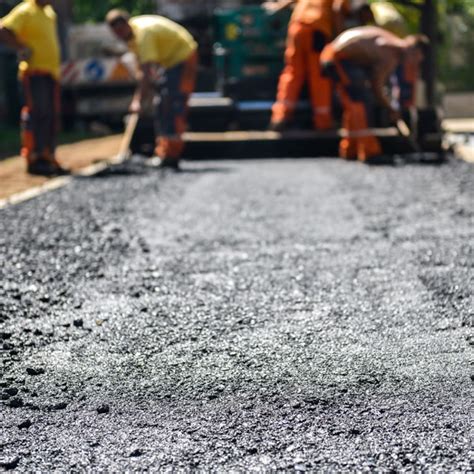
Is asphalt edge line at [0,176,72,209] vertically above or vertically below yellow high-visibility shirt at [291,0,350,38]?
below

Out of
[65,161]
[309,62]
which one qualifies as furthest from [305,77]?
[65,161]

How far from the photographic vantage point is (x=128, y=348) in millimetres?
3189

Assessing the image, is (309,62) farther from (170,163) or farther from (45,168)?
(45,168)

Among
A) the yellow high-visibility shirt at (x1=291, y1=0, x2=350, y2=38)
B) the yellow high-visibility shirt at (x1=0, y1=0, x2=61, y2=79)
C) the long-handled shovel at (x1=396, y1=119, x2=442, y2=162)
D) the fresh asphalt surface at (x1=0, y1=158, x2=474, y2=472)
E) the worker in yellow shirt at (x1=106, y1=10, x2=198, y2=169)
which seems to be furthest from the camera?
the yellow high-visibility shirt at (x1=291, y1=0, x2=350, y2=38)

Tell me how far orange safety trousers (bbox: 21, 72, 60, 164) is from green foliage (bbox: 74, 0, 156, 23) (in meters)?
14.1

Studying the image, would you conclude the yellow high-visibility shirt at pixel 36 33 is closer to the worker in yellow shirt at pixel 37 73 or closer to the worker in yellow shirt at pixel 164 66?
the worker in yellow shirt at pixel 37 73

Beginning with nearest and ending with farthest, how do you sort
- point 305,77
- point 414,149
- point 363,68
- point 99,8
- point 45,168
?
1. point 45,168
2. point 363,68
3. point 414,149
4. point 305,77
5. point 99,8

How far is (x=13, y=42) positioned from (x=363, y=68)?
3285 millimetres

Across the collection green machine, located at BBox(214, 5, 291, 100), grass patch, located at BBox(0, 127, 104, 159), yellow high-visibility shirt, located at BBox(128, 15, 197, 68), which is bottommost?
grass patch, located at BBox(0, 127, 104, 159)

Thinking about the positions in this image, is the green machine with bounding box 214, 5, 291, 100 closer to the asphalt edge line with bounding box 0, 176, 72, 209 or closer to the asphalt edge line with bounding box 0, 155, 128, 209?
the asphalt edge line with bounding box 0, 155, 128, 209

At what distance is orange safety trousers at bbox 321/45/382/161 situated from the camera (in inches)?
360

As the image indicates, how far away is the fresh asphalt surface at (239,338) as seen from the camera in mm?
2361

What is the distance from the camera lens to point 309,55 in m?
10.0

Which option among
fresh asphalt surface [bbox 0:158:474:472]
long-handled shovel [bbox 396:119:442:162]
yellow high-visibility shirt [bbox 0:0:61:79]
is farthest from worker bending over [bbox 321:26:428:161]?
fresh asphalt surface [bbox 0:158:474:472]
